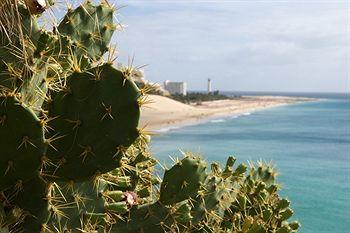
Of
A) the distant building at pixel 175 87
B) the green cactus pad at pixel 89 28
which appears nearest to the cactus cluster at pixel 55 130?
the green cactus pad at pixel 89 28

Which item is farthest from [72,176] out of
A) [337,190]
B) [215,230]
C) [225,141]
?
[225,141]

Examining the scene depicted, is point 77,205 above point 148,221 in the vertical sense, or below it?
above

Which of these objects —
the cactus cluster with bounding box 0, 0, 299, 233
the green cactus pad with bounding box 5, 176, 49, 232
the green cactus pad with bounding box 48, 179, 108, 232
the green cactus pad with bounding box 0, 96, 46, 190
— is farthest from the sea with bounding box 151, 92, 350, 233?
the green cactus pad with bounding box 0, 96, 46, 190

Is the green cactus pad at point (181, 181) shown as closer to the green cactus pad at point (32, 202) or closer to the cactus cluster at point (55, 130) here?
the cactus cluster at point (55, 130)

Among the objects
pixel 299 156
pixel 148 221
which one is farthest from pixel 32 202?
pixel 299 156

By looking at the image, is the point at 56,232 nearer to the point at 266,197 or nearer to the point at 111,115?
the point at 111,115

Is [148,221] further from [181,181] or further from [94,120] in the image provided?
[94,120]

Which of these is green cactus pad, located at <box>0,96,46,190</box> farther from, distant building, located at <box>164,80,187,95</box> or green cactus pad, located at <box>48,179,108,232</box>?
distant building, located at <box>164,80,187,95</box>
